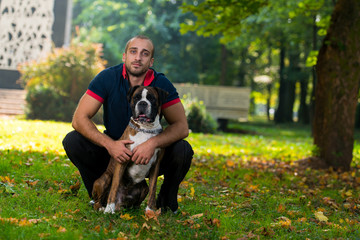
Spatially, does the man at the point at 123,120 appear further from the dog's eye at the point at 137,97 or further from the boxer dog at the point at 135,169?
the dog's eye at the point at 137,97

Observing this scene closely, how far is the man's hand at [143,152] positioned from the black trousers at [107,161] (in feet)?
1.26

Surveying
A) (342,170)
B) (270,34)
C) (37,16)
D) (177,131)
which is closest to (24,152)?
(177,131)

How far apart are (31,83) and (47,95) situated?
1.03 meters

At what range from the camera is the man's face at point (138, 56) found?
12.7 feet

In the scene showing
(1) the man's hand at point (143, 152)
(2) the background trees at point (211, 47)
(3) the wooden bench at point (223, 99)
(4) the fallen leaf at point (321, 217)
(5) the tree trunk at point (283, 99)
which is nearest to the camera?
(1) the man's hand at point (143, 152)

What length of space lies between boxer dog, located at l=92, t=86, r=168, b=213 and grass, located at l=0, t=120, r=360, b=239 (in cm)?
16

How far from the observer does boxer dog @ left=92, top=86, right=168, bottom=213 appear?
3551 millimetres

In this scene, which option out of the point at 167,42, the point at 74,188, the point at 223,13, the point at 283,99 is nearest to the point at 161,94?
the point at 74,188

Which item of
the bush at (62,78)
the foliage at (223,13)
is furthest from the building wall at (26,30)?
the foliage at (223,13)

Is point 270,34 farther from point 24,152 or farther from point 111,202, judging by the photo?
point 111,202

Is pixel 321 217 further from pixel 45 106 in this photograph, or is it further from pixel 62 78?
pixel 62 78

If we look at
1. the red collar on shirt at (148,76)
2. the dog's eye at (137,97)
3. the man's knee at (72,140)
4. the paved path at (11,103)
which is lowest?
the paved path at (11,103)

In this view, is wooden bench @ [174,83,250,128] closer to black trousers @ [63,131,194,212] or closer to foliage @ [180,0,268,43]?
foliage @ [180,0,268,43]

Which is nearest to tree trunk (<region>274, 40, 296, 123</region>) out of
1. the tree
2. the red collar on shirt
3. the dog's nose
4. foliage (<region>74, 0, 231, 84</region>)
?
foliage (<region>74, 0, 231, 84</region>)
